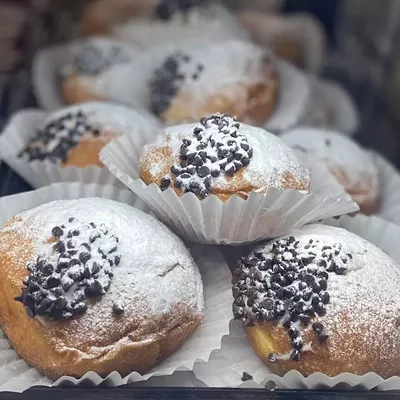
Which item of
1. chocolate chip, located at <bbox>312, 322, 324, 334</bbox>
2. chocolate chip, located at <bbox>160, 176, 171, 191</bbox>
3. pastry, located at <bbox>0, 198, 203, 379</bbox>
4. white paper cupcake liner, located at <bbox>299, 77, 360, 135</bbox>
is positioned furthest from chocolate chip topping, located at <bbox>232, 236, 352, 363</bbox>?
white paper cupcake liner, located at <bbox>299, 77, 360, 135</bbox>

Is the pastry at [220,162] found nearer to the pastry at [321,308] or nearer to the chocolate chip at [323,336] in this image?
the pastry at [321,308]

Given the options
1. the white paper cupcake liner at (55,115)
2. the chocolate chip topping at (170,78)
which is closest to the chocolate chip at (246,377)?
the white paper cupcake liner at (55,115)

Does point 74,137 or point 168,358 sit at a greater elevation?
point 74,137

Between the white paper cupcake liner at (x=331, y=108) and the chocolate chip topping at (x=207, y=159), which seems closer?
the chocolate chip topping at (x=207, y=159)

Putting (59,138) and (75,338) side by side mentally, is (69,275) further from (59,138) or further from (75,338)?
(59,138)

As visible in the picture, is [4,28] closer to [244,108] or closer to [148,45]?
[148,45]

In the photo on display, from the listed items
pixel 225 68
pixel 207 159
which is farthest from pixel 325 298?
pixel 225 68

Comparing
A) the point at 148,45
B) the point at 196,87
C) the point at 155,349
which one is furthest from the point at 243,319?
the point at 148,45
